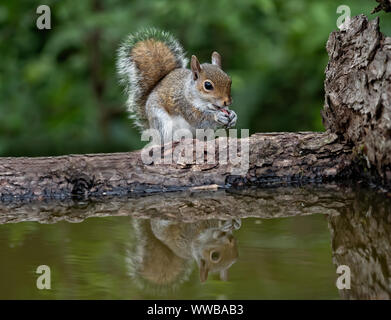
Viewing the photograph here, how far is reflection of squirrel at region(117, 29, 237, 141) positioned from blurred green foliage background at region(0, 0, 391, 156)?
1374 mm

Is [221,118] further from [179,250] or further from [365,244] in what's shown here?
[365,244]

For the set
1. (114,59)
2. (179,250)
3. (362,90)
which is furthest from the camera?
(114,59)

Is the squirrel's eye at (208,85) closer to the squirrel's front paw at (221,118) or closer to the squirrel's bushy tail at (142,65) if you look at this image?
the squirrel's front paw at (221,118)

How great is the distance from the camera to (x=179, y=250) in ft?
8.60

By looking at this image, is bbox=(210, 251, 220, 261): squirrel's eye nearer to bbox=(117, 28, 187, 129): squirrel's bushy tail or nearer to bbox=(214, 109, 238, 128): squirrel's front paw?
bbox=(214, 109, 238, 128): squirrel's front paw

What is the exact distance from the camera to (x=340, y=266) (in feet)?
7.55

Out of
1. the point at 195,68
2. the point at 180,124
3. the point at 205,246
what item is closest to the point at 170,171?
the point at 180,124

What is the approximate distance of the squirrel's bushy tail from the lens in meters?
4.40

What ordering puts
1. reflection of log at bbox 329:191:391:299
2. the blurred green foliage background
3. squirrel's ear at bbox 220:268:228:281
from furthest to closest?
the blurred green foliage background, squirrel's ear at bbox 220:268:228:281, reflection of log at bbox 329:191:391:299

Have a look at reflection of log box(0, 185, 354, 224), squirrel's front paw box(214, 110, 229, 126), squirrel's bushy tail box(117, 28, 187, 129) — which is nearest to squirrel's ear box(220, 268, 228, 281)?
reflection of log box(0, 185, 354, 224)

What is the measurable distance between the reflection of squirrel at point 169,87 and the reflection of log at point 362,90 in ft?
2.33

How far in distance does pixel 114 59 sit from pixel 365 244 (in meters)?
4.26

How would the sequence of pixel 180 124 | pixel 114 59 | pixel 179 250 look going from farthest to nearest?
pixel 114 59 < pixel 180 124 < pixel 179 250
